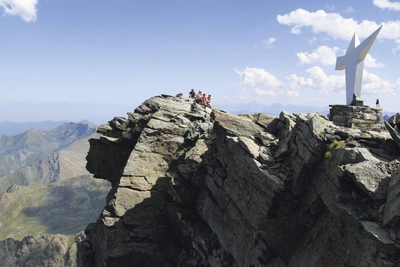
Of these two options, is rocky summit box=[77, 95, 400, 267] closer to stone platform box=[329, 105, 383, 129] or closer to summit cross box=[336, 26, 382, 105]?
stone platform box=[329, 105, 383, 129]

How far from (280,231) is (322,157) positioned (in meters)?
7.25

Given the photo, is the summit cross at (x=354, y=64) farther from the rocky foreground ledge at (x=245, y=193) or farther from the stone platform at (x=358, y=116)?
the rocky foreground ledge at (x=245, y=193)

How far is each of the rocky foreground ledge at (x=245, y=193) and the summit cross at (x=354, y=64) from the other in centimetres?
980

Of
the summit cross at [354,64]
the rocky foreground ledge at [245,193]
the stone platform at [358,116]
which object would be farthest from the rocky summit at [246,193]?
the summit cross at [354,64]

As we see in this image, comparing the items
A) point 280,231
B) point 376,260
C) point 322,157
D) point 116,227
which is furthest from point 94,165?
point 376,260

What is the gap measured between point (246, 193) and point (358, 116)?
14.1m

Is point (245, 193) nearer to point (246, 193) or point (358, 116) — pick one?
point (246, 193)

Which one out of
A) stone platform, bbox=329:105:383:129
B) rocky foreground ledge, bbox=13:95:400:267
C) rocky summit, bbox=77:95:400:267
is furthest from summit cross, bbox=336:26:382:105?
rocky foreground ledge, bbox=13:95:400:267

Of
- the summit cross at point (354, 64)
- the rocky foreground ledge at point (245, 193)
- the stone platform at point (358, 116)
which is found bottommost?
the rocky foreground ledge at point (245, 193)

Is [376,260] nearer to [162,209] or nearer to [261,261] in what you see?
[261,261]

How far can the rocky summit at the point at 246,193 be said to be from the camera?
19.1 metres

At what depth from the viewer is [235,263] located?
90.7 feet

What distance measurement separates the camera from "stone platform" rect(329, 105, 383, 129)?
28.4 metres

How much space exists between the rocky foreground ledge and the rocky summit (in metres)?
0.10
